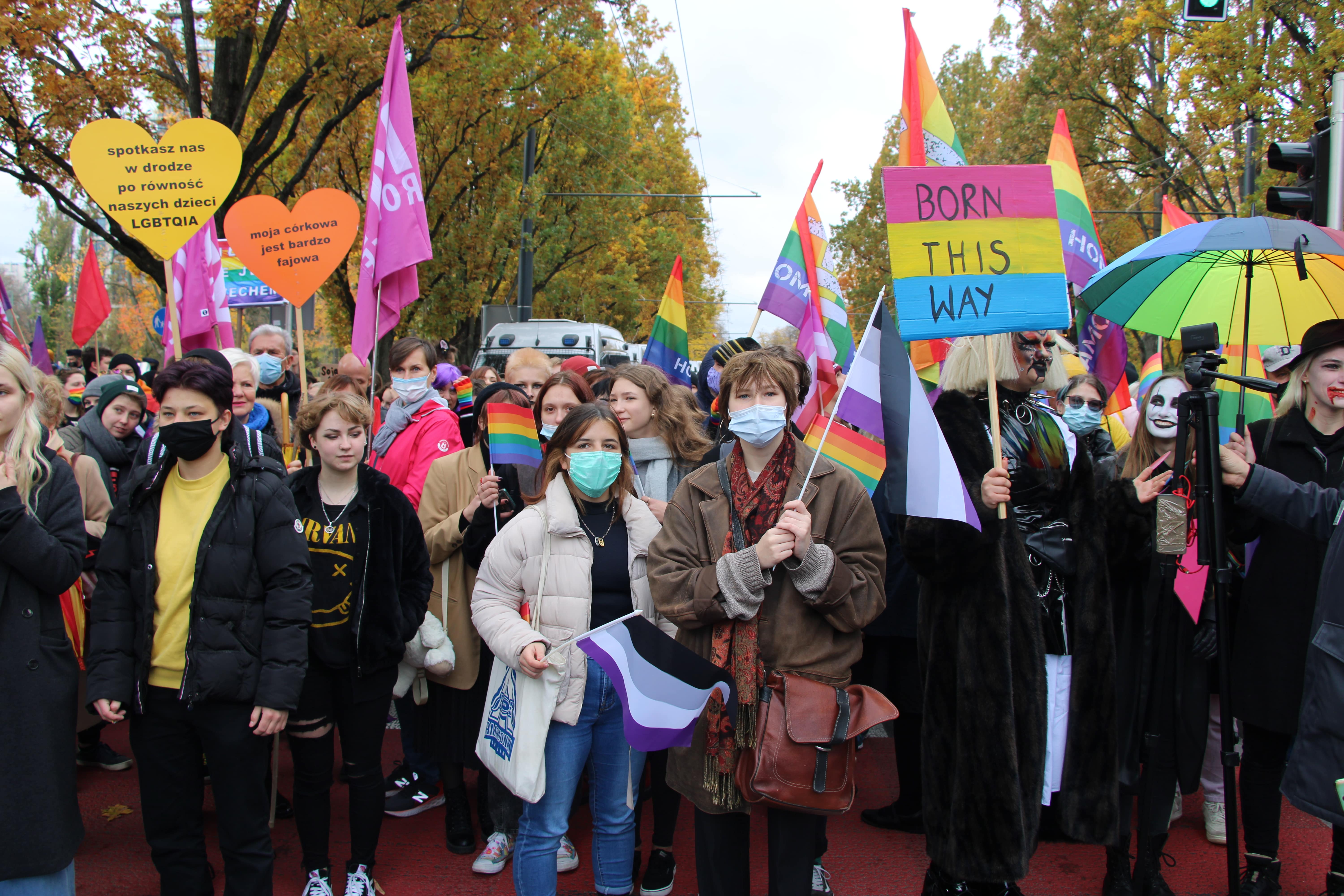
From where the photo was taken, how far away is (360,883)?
11.7 feet

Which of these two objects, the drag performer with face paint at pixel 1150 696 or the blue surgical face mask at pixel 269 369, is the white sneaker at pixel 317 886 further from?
the blue surgical face mask at pixel 269 369

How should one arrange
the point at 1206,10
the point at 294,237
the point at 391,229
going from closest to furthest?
the point at 294,237
the point at 391,229
the point at 1206,10

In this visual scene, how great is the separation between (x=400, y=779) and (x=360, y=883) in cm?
111

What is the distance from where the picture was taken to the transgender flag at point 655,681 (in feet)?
9.18

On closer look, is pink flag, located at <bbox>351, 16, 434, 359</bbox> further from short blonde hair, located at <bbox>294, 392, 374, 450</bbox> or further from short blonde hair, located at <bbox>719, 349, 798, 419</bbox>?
short blonde hair, located at <bbox>719, 349, 798, 419</bbox>

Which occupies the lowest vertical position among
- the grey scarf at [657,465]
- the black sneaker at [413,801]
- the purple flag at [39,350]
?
the black sneaker at [413,801]

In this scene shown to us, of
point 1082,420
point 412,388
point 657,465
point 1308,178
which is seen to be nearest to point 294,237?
point 412,388

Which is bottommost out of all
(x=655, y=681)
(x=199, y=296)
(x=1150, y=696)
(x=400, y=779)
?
(x=400, y=779)

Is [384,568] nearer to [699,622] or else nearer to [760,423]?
[699,622]

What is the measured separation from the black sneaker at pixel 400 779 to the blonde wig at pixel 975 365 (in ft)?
10.4

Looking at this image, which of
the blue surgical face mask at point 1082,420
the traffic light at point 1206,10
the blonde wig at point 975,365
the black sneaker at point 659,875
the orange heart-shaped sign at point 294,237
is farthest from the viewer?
the traffic light at point 1206,10

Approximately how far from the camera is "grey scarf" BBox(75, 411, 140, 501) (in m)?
5.02

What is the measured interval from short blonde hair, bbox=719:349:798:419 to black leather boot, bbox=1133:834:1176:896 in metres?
2.06

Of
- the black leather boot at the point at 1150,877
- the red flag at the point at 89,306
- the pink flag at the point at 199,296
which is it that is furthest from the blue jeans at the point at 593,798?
the red flag at the point at 89,306
